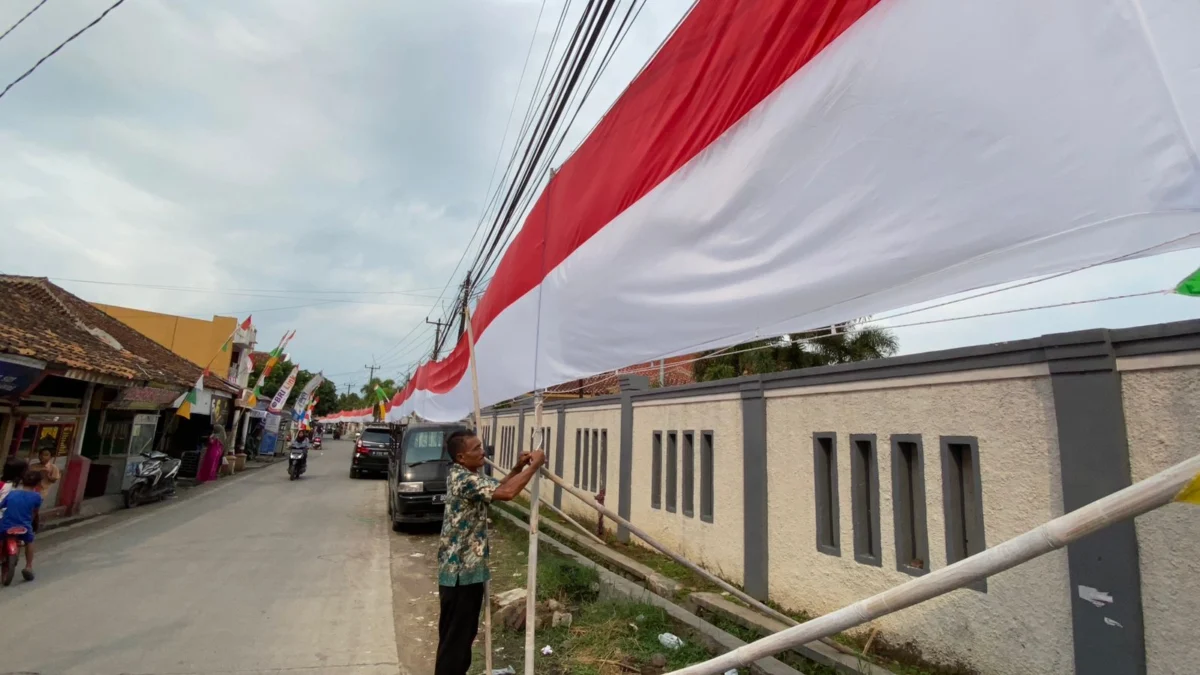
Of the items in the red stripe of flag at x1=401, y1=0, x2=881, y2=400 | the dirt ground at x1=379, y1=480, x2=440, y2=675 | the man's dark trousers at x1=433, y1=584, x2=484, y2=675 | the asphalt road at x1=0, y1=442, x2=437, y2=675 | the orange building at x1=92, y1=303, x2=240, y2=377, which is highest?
the orange building at x1=92, y1=303, x2=240, y2=377

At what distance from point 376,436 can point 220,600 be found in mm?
15445

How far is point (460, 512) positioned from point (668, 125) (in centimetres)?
271

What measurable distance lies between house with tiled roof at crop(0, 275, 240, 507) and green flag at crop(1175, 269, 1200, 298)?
39.9 feet

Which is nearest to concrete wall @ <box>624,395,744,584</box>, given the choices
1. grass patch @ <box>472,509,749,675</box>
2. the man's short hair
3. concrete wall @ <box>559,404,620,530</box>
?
concrete wall @ <box>559,404,620,530</box>

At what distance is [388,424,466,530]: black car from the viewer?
10.6 m

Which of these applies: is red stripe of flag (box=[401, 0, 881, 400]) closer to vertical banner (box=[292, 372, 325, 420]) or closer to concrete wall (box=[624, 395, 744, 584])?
concrete wall (box=[624, 395, 744, 584])

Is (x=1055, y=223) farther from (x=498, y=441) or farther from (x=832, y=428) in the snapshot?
(x=498, y=441)

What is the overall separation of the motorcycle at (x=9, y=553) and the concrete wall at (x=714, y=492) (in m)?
7.51

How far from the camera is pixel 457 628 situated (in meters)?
3.74

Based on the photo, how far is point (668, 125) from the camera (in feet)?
7.52

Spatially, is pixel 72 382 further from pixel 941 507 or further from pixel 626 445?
pixel 941 507

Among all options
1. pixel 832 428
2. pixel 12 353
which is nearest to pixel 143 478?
pixel 12 353

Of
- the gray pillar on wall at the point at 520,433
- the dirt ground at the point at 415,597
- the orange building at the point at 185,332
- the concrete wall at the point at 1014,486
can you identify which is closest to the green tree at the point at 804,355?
the gray pillar on wall at the point at 520,433

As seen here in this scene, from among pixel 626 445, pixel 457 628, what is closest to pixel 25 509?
pixel 457 628
